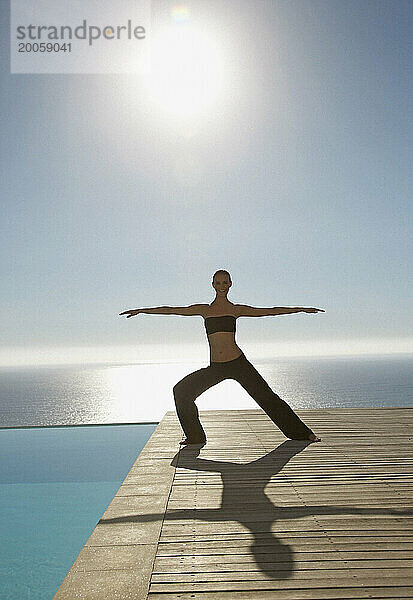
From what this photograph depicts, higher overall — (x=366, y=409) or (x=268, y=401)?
(x=268, y=401)

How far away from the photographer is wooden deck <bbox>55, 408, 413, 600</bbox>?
2.22 m

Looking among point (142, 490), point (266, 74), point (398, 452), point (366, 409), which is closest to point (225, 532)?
point (142, 490)

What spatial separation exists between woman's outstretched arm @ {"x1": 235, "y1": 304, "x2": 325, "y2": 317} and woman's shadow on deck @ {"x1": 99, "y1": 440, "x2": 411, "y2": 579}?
1527 mm

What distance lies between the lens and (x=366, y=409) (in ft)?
27.1

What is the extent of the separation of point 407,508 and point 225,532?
1.16m

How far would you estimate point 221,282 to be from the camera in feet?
19.0

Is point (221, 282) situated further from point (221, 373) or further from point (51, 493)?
point (51, 493)

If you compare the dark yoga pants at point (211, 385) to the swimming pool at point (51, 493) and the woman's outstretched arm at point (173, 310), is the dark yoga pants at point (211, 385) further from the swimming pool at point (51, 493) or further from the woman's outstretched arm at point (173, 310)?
the swimming pool at point (51, 493)

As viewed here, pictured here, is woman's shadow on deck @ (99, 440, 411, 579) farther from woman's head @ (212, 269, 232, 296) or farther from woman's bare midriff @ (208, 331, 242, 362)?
woman's head @ (212, 269, 232, 296)

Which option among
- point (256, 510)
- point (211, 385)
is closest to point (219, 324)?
point (211, 385)

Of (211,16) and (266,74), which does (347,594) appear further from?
A: (266,74)

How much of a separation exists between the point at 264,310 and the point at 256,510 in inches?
113

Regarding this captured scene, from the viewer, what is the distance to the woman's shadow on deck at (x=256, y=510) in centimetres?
251

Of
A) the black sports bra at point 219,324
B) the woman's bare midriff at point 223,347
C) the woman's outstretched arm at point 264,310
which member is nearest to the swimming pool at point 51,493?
the woman's bare midriff at point 223,347
